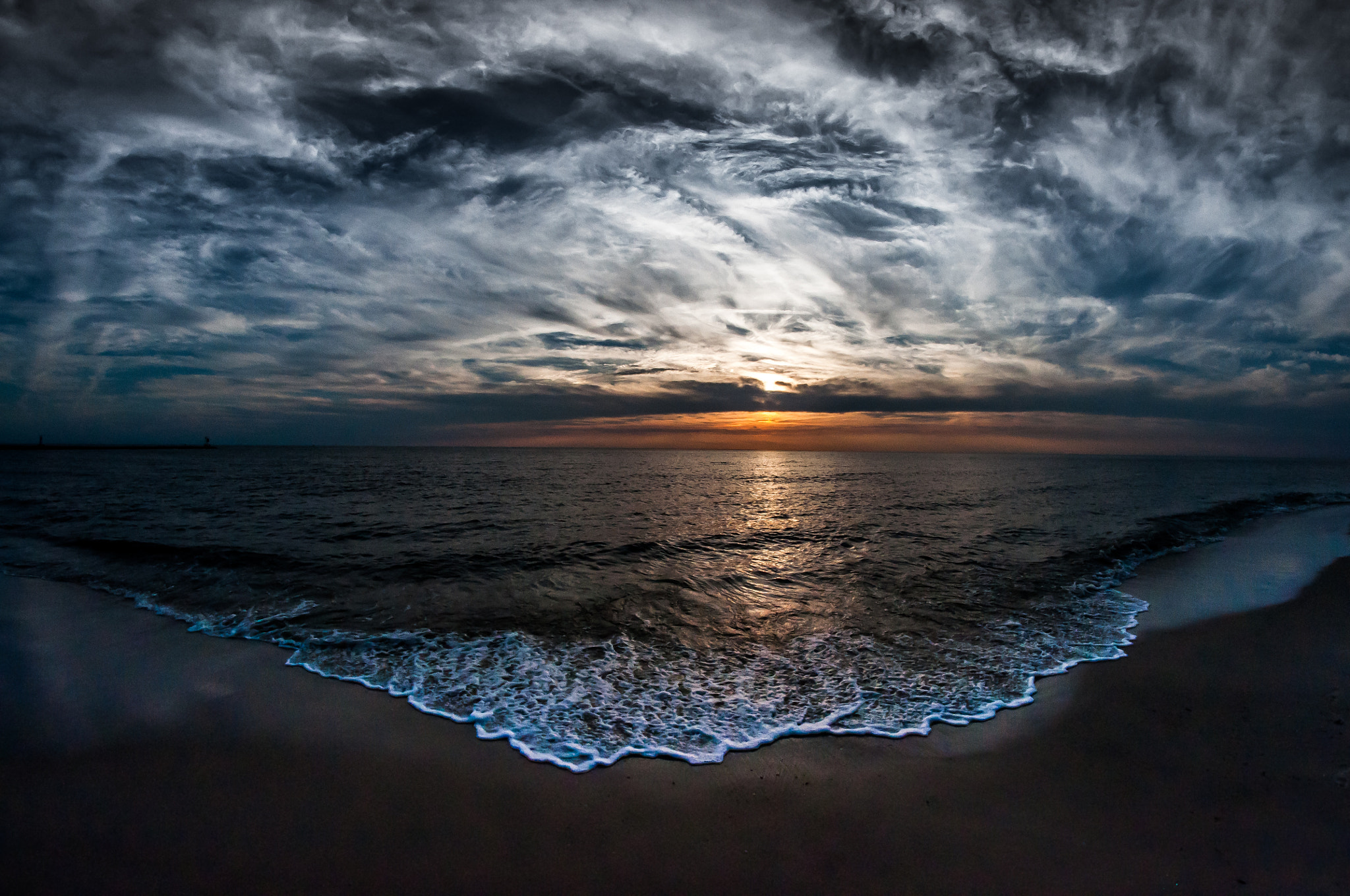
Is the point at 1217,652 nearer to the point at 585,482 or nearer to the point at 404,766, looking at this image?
the point at 404,766

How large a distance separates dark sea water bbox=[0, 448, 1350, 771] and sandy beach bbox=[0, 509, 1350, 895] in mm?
656

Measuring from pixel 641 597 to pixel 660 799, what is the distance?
6.78 metres

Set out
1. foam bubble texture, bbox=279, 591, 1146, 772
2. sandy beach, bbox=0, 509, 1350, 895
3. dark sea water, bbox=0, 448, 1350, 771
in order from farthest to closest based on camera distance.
→ dark sea water, bbox=0, 448, 1350, 771, foam bubble texture, bbox=279, 591, 1146, 772, sandy beach, bbox=0, 509, 1350, 895

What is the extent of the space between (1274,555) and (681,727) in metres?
21.2

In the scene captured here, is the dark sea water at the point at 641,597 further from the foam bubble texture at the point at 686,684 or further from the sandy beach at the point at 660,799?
the sandy beach at the point at 660,799

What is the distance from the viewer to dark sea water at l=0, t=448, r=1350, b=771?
6613 mm

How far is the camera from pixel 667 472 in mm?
63906

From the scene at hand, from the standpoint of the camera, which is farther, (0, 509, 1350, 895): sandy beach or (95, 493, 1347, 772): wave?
(95, 493, 1347, 772): wave

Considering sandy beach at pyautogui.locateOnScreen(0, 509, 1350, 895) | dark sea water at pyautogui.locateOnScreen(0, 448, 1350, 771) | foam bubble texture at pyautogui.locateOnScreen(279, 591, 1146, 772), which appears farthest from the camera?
dark sea water at pyautogui.locateOnScreen(0, 448, 1350, 771)

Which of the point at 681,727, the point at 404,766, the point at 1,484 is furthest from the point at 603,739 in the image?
the point at 1,484

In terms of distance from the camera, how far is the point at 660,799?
468cm

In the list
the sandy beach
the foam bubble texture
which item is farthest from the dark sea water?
the sandy beach

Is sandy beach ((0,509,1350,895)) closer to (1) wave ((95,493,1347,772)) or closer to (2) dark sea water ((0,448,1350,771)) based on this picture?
(1) wave ((95,493,1347,772))

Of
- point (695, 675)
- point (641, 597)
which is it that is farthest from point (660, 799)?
point (641, 597)
